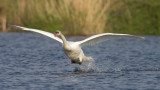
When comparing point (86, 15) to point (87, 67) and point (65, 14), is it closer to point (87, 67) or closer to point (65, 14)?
point (65, 14)

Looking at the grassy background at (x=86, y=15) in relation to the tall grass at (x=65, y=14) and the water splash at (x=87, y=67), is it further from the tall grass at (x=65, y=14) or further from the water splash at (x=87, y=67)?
the water splash at (x=87, y=67)

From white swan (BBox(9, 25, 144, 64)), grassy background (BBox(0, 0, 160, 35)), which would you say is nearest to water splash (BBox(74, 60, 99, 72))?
white swan (BBox(9, 25, 144, 64))

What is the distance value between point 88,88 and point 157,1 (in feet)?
65.1

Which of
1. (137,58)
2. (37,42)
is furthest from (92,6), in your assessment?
(137,58)

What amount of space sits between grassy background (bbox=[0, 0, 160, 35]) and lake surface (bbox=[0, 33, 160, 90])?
8.39 ft

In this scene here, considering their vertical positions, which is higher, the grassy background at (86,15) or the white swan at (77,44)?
the grassy background at (86,15)

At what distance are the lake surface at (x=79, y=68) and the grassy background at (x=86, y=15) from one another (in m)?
2.56

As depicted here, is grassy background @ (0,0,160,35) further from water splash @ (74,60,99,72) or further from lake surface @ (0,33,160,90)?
water splash @ (74,60,99,72)

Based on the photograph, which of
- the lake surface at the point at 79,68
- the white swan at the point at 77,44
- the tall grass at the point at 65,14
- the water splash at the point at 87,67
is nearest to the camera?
the lake surface at the point at 79,68

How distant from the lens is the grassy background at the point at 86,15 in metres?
25.6

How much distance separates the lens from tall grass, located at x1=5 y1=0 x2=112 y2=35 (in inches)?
1005

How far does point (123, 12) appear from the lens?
2944cm

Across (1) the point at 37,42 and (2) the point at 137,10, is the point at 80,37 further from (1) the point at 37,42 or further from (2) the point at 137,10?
(2) the point at 137,10

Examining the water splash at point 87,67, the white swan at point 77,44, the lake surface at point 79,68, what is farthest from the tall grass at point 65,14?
the white swan at point 77,44
